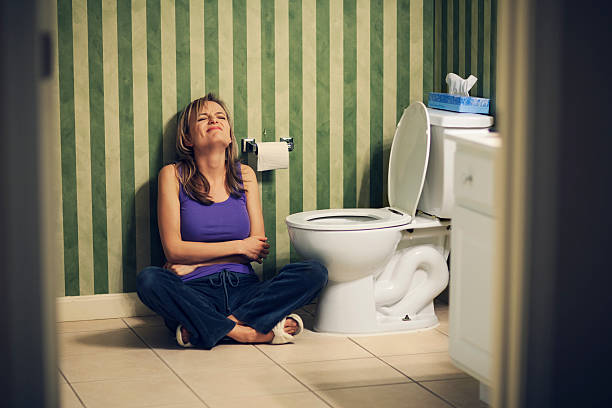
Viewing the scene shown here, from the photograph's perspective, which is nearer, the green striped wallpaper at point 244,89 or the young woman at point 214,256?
the young woman at point 214,256

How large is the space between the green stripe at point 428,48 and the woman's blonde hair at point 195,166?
0.84m

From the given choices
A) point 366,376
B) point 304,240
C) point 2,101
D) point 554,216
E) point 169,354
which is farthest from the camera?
point 304,240

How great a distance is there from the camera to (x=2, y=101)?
4.40 feet

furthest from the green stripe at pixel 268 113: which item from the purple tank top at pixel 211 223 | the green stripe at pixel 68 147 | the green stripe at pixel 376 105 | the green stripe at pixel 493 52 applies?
the green stripe at pixel 493 52

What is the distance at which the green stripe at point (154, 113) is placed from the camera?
352 cm

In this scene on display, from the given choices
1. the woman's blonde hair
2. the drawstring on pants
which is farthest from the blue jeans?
the woman's blonde hair

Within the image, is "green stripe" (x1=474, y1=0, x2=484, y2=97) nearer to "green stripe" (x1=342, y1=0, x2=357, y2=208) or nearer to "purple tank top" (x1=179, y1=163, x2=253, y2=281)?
"green stripe" (x1=342, y1=0, x2=357, y2=208)

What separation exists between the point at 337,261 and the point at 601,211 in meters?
1.77

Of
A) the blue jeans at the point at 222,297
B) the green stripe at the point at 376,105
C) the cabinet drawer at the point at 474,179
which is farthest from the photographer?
the green stripe at the point at 376,105

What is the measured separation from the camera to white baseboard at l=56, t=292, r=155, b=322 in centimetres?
356

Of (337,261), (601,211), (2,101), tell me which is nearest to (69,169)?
(337,261)

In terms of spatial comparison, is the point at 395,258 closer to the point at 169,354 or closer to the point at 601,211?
the point at 169,354

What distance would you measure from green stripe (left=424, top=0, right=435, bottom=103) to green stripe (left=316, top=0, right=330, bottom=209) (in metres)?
0.35

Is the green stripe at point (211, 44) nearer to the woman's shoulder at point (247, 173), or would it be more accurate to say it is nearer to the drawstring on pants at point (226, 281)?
the woman's shoulder at point (247, 173)
